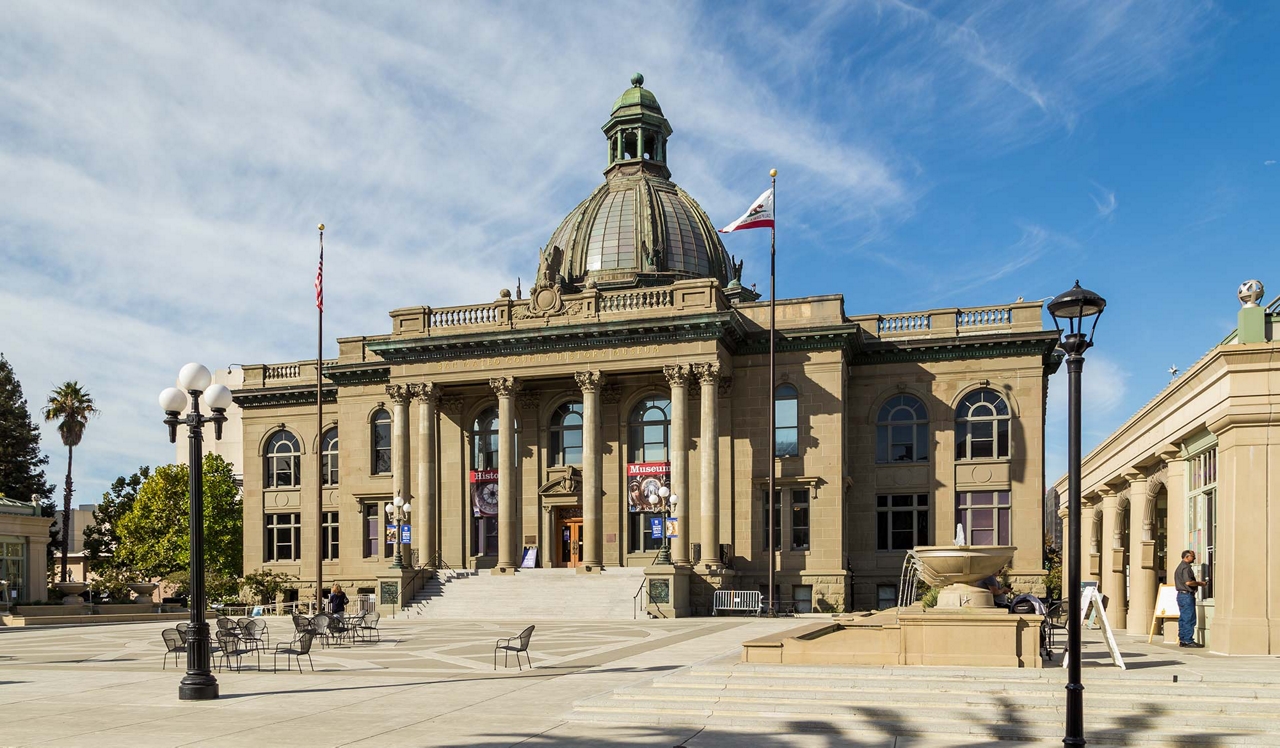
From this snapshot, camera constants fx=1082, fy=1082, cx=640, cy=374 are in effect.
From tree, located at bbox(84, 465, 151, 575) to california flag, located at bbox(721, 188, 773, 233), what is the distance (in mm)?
49794

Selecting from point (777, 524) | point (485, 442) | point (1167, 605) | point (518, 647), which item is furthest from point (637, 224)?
point (1167, 605)

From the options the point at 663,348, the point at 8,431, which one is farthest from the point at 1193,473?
the point at 8,431

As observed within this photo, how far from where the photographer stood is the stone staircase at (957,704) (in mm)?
13273

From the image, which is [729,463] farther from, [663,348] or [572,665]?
[572,665]

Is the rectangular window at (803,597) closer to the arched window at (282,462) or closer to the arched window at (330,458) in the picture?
the arched window at (330,458)

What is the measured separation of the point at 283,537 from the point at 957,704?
47902mm

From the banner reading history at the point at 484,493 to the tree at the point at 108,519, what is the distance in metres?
33.6

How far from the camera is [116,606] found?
51875 mm

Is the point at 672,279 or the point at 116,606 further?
the point at 672,279

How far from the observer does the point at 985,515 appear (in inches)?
1777

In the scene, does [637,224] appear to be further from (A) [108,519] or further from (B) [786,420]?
(A) [108,519]

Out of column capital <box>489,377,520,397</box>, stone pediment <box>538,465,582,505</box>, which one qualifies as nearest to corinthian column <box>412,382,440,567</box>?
column capital <box>489,377,520,397</box>

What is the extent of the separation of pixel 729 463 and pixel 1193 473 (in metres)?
24.8

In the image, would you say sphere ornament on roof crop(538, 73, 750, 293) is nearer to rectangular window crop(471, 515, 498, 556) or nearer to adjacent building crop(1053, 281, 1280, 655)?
rectangular window crop(471, 515, 498, 556)
